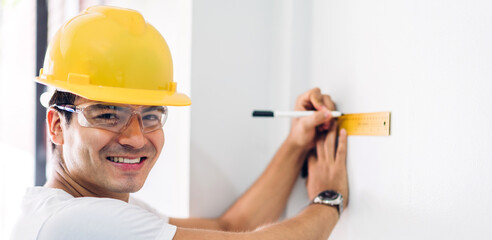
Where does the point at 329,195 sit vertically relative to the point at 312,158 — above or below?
below

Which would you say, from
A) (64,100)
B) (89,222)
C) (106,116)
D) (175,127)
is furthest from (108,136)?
(175,127)

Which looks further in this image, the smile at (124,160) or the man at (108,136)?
the smile at (124,160)

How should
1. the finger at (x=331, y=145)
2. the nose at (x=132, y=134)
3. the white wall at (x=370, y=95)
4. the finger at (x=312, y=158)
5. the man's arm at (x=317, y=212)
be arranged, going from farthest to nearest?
the finger at (x=312, y=158) → the finger at (x=331, y=145) → the nose at (x=132, y=134) → the man's arm at (x=317, y=212) → the white wall at (x=370, y=95)

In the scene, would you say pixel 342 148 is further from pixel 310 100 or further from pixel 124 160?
pixel 124 160

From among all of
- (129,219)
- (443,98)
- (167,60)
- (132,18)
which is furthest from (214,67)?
(443,98)

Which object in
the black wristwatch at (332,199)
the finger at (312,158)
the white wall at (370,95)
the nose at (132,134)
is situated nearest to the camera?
the white wall at (370,95)

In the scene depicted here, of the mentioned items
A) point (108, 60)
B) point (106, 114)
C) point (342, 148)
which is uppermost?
point (108, 60)

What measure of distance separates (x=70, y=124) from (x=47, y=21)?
1916 mm

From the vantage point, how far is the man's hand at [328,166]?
1266mm

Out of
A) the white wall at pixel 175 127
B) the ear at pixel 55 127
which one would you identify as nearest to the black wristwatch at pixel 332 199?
the white wall at pixel 175 127

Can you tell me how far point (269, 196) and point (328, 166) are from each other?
0.32 m

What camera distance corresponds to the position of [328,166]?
1.31 m

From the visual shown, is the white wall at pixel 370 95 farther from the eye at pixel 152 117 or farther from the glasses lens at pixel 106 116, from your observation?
the glasses lens at pixel 106 116

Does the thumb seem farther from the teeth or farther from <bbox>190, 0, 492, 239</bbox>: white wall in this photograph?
the teeth
